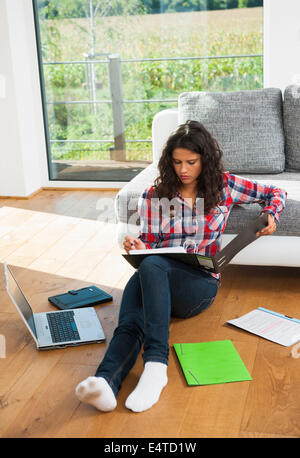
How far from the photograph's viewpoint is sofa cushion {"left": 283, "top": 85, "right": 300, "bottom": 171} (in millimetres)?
3197

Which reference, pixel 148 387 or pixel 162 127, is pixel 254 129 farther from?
pixel 148 387

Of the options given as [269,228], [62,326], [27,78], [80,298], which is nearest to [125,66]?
[27,78]

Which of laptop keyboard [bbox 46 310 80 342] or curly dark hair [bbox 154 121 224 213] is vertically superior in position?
curly dark hair [bbox 154 121 224 213]

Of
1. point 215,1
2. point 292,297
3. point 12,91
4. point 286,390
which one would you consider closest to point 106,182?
point 12,91

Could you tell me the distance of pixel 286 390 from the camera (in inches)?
77.5

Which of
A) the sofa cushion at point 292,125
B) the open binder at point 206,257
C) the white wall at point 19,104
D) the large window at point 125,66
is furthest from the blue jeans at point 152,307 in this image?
the white wall at point 19,104

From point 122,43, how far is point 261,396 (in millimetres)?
3329

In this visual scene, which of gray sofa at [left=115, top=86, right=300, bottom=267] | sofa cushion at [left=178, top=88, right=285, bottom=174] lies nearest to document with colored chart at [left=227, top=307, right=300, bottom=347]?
gray sofa at [left=115, top=86, right=300, bottom=267]

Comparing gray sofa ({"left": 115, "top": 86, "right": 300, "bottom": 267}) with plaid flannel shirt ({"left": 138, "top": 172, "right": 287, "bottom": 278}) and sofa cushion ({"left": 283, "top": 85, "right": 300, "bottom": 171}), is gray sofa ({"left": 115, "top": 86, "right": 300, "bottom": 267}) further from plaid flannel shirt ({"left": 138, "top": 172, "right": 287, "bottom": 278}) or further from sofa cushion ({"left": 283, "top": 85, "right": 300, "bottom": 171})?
plaid flannel shirt ({"left": 138, "top": 172, "right": 287, "bottom": 278})

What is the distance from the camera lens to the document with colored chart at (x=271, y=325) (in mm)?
2311

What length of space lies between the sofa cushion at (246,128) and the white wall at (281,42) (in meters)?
0.98

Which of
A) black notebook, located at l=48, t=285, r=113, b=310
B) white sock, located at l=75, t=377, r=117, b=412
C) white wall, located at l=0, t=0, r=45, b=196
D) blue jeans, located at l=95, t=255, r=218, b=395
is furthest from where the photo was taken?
white wall, located at l=0, t=0, r=45, b=196

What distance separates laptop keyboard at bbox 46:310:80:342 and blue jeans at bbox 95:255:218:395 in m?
0.30
